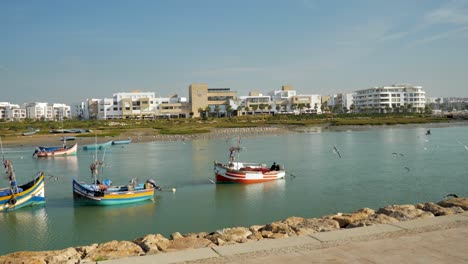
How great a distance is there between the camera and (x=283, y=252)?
7.25 m

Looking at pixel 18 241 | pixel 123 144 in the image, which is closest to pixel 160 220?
pixel 18 241

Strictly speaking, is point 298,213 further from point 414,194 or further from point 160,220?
point 414,194

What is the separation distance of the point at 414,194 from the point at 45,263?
1793 cm

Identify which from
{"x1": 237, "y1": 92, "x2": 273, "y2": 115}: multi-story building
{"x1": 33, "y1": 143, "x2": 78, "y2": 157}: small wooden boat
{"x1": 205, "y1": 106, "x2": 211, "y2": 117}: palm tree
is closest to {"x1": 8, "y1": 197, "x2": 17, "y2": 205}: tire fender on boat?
{"x1": 33, "y1": 143, "x2": 78, "y2": 157}: small wooden boat

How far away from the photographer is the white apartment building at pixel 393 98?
14638 cm

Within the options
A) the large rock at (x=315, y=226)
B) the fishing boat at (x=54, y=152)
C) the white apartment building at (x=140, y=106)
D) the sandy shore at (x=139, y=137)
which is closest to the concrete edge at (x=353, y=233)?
the large rock at (x=315, y=226)

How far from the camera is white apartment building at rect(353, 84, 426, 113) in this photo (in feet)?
480

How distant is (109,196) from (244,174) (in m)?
8.68

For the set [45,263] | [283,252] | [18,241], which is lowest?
[18,241]

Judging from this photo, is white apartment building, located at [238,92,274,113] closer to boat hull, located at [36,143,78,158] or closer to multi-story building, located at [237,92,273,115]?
multi-story building, located at [237,92,273,115]

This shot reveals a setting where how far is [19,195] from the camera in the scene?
20.8 m

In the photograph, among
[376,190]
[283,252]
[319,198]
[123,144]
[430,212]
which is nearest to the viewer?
[283,252]

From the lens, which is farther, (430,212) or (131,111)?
(131,111)

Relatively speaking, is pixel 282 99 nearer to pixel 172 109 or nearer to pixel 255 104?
pixel 255 104
